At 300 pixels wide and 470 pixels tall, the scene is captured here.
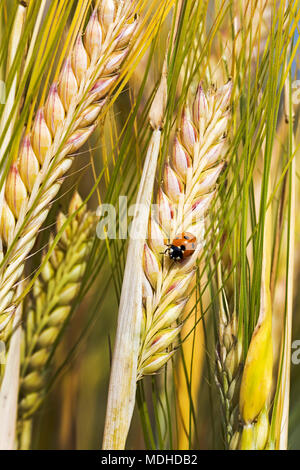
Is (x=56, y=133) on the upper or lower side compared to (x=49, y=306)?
upper

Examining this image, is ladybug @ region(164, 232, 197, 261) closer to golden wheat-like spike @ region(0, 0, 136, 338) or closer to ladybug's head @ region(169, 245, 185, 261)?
ladybug's head @ region(169, 245, 185, 261)

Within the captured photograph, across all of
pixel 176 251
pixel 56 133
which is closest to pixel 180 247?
pixel 176 251

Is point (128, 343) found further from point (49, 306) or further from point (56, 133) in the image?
point (56, 133)

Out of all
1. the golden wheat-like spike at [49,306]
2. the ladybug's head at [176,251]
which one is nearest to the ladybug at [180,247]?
the ladybug's head at [176,251]

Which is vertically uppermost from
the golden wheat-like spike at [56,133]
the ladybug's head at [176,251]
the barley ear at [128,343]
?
the golden wheat-like spike at [56,133]

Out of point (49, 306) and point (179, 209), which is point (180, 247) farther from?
point (49, 306)

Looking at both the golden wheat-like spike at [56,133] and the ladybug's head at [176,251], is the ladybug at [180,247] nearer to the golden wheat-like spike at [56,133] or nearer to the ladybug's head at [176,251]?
the ladybug's head at [176,251]
